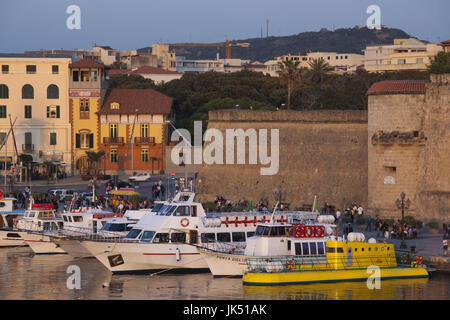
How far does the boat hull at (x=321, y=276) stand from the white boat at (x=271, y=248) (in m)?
0.87

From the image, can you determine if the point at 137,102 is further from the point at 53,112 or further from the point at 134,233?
the point at 134,233

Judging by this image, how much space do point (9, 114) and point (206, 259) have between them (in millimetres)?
44830

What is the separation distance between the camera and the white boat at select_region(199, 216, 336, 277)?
35469 mm

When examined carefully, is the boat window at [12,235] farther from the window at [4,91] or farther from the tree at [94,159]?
the window at [4,91]

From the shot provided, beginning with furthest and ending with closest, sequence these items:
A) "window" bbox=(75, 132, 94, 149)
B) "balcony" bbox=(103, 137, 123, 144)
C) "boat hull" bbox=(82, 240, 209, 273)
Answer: "window" bbox=(75, 132, 94, 149), "balcony" bbox=(103, 137, 123, 144), "boat hull" bbox=(82, 240, 209, 273)

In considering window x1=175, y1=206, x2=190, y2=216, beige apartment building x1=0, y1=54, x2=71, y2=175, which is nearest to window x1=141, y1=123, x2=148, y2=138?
beige apartment building x1=0, y1=54, x2=71, y2=175

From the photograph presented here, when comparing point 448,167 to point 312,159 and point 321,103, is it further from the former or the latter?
point 321,103

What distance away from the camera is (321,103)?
79.9m

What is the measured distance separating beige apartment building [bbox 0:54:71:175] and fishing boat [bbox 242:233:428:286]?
4463 centimetres

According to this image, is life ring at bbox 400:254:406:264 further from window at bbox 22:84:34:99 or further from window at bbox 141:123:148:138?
window at bbox 22:84:34:99

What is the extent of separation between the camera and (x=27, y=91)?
78.2 m

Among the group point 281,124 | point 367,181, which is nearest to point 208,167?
point 281,124

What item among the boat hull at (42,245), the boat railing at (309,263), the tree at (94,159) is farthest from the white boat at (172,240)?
the tree at (94,159)

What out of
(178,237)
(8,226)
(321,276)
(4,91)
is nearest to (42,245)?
(8,226)
